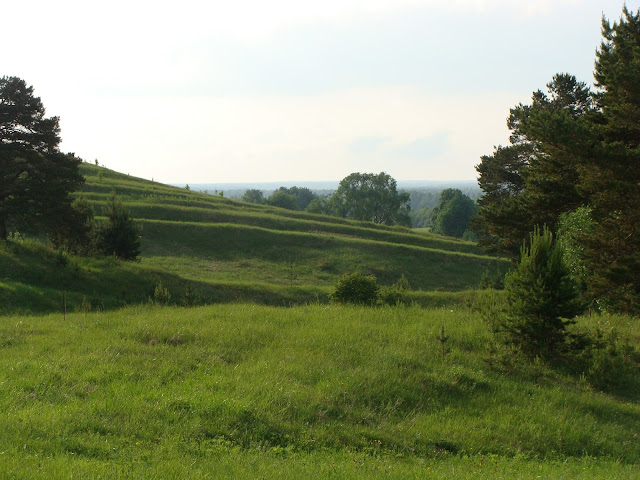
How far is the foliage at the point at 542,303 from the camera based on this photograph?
402 inches

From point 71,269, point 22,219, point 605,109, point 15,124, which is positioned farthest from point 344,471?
point 15,124

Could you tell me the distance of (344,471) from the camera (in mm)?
5711

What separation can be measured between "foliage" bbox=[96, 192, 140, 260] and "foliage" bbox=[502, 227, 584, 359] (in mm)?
20228

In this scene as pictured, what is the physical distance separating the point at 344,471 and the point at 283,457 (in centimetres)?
92

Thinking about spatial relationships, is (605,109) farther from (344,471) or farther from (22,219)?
(22,219)

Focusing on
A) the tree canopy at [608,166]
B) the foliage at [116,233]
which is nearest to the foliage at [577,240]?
the tree canopy at [608,166]

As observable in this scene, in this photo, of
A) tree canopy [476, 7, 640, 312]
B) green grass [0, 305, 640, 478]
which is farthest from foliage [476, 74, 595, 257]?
green grass [0, 305, 640, 478]

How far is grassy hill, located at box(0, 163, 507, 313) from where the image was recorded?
19203mm

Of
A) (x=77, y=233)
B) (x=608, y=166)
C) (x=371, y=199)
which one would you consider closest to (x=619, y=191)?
(x=608, y=166)

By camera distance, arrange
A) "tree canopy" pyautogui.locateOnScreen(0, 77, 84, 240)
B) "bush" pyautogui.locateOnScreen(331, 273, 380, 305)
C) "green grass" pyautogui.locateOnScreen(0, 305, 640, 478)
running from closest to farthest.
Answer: "green grass" pyautogui.locateOnScreen(0, 305, 640, 478)
"bush" pyautogui.locateOnScreen(331, 273, 380, 305)
"tree canopy" pyautogui.locateOnScreen(0, 77, 84, 240)

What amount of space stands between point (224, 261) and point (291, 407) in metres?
27.1

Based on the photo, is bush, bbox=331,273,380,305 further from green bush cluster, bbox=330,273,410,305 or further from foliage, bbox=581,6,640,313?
foliage, bbox=581,6,640,313

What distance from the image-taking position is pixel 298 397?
25.9 ft

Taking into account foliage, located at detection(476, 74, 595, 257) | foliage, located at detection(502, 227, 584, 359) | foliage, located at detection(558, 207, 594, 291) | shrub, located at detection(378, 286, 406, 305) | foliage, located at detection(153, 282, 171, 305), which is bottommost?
foliage, located at detection(153, 282, 171, 305)
